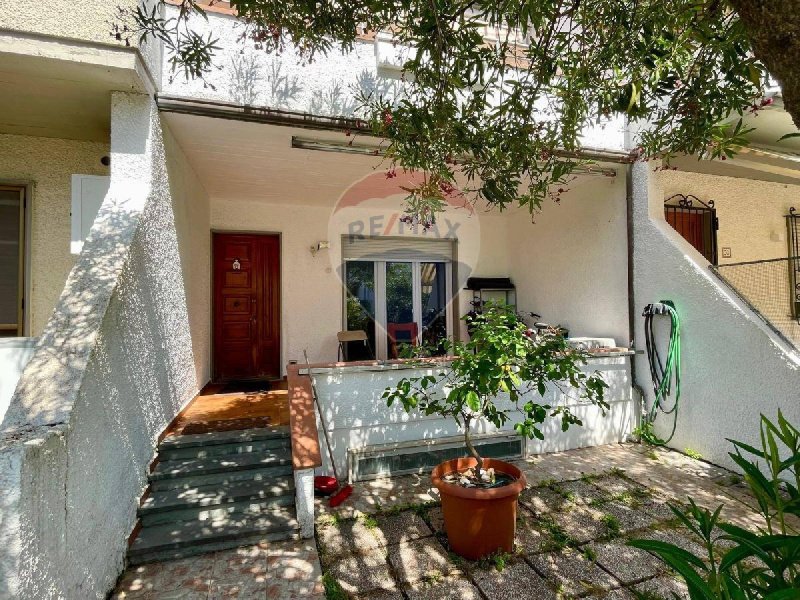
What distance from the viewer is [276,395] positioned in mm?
5715

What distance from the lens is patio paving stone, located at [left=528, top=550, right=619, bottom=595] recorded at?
2.75 meters

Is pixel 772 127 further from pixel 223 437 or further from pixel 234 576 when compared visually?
pixel 234 576

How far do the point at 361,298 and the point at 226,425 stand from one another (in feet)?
12.9

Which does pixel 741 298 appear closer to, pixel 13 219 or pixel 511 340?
pixel 511 340

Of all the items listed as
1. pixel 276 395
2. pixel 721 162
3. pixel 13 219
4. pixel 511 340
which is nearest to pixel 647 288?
pixel 721 162

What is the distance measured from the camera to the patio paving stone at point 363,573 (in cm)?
278

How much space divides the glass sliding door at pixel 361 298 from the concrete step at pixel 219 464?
12.2 feet

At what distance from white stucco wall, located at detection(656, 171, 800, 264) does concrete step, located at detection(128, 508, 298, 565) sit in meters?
7.35

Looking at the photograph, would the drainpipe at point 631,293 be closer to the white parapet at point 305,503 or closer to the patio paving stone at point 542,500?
the patio paving stone at point 542,500

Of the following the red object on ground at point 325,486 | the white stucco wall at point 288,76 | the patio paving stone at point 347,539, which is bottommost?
the patio paving stone at point 347,539

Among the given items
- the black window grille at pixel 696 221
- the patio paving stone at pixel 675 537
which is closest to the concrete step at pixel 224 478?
the patio paving stone at pixel 675 537

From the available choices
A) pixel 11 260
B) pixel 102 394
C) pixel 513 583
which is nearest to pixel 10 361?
pixel 102 394

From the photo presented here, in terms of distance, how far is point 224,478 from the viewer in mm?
3633

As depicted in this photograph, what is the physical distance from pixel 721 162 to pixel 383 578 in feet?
23.2
